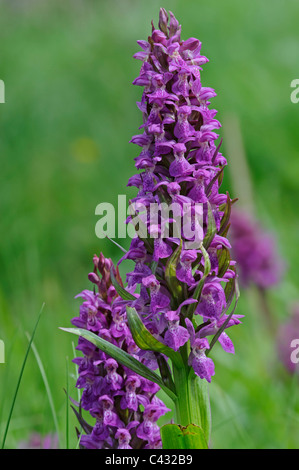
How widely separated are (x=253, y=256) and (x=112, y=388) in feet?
7.80

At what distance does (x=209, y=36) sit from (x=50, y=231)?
2.91 m

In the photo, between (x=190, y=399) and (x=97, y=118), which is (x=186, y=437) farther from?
(x=97, y=118)

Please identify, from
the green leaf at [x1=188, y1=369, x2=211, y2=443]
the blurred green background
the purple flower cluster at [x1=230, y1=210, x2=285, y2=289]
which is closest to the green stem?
the green leaf at [x1=188, y1=369, x2=211, y2=443]

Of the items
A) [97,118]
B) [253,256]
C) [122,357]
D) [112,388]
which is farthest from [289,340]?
[97,118]

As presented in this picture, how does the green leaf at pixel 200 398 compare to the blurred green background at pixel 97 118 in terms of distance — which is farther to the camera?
the blurred green background at pixel 97 118

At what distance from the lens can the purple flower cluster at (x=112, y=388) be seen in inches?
47.6

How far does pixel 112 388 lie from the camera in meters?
1.21

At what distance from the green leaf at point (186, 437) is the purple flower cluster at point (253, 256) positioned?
2.42 metres

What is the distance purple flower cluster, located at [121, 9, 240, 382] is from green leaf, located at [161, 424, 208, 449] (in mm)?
89

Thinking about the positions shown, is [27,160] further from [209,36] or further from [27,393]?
[27,393]

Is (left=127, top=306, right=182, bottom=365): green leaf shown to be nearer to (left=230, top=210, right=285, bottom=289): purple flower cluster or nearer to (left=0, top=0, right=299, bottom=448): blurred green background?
(left=230, top=210, right=285, bottom=289): purple flower cluster

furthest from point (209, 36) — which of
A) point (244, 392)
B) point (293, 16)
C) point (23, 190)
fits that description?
point (244, 392)

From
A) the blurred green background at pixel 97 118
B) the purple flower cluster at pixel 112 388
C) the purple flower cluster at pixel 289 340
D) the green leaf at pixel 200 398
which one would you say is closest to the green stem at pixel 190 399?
the green leaf at pixel 200 398

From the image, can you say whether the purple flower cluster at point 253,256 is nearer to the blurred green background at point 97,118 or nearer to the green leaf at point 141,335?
the blurred green background at point 97,118
